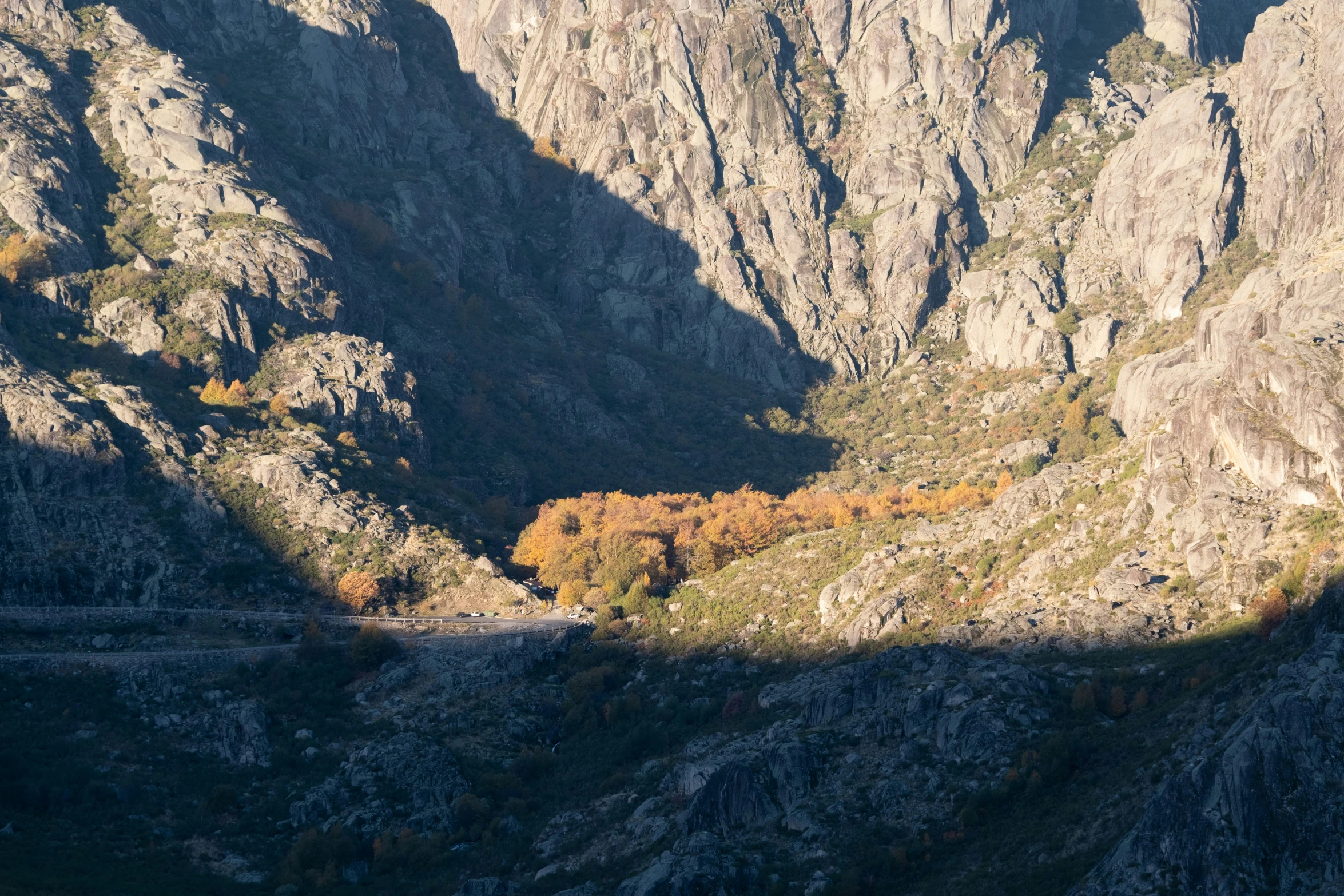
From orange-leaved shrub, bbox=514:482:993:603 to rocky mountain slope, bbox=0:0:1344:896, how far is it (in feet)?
9.05

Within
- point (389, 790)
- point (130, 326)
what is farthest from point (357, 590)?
point (130, 326)

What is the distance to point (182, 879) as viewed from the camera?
73562 millimetres

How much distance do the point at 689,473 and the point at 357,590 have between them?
55644 millimetres

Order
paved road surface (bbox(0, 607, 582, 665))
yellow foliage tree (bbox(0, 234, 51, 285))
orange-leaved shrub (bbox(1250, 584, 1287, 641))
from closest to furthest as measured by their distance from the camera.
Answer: orange-leaved shrub (bbox(1250, 584, 1287, 641)) → paved road surface (bbox(0, 607, 582, 665)) → yellow foliage tree (bbox(0, 234, 51, 285))

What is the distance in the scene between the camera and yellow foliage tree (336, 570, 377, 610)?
112 meters

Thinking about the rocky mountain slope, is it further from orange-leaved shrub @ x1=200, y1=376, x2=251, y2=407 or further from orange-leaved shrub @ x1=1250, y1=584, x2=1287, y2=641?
orange-leaved shrub @ x1=200, y1=376, x2=251, y2=407

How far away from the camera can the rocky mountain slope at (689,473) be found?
67.4m

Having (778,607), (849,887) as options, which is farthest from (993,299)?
(849,887)

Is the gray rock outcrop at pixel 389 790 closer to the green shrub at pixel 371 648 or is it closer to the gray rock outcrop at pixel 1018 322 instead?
the green shrub at pixel 371 648

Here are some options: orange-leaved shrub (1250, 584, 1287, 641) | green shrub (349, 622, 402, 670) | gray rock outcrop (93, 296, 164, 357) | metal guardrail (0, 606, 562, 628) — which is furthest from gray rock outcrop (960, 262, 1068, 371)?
gray rock outcrop (93, 296, 164, 357)

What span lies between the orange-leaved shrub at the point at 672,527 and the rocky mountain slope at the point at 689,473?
276 cm

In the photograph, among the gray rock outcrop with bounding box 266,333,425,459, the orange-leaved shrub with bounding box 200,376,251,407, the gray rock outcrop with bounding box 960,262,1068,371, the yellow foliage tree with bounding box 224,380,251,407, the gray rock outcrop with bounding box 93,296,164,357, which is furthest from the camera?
the gray rock outcrop with bounding box 960,262,1068,371

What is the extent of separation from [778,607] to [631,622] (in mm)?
12783

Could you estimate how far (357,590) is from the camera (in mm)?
112188
